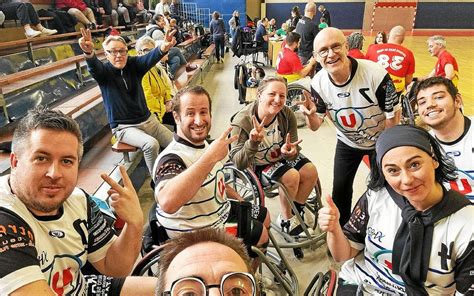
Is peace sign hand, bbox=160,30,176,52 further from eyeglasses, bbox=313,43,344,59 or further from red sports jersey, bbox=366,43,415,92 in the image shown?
red sports jersey, bbox=366,43,415,92

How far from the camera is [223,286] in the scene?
2.52 ft

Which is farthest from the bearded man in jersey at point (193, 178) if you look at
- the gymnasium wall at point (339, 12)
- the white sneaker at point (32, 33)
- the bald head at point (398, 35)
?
the gymnasium wall at point (339, 12)

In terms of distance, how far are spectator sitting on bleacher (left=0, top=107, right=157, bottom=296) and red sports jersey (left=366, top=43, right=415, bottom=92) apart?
3.53 meters

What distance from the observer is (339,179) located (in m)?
2.41

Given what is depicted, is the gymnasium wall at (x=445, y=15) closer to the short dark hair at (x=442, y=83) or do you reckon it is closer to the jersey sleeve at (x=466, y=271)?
the short dark hair at (x=442, y=83)

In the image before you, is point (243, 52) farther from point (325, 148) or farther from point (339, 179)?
point (339, 179)

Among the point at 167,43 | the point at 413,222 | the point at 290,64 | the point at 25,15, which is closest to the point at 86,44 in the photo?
the point at 167,43

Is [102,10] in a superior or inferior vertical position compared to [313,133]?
superior

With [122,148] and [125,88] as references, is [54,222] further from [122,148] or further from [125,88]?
[125,88]

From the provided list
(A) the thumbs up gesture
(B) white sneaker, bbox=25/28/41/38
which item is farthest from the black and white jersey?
(B) white sneaker, bbox=25/28/41/38

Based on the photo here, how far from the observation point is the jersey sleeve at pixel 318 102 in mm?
2328

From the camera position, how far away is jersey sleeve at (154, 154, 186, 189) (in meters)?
1.51

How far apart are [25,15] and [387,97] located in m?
5.59

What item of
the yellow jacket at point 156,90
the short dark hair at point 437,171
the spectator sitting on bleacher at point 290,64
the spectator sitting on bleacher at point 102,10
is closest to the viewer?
the short dark hair at point 437,171
